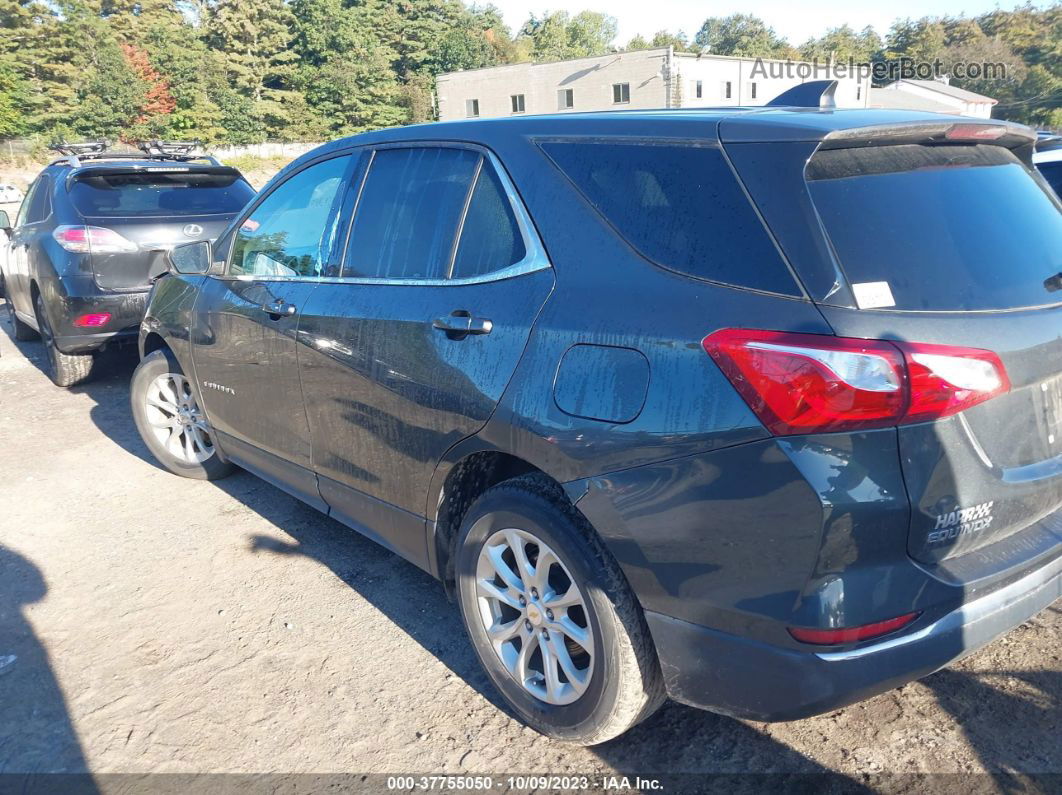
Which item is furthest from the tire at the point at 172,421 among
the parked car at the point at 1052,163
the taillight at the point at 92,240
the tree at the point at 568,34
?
the tree at the point at 568,34

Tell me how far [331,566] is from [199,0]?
77.8 meters

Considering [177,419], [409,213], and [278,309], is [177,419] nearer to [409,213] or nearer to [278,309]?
[278,309]

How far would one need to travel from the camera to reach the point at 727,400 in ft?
6.34

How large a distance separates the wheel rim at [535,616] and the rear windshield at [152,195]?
523 cm

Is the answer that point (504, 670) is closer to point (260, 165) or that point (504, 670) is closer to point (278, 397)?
point (278, 397)

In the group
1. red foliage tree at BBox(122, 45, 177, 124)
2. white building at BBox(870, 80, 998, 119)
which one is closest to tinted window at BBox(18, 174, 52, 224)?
white building at BBox(870, 80, 998, 119)

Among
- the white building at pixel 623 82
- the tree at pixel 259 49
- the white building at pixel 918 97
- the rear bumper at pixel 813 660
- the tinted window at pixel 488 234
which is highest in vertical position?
the tree at pixel 259 49

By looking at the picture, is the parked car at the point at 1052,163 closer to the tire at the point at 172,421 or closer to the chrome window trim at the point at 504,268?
the chrome window trim at the point at 504,268

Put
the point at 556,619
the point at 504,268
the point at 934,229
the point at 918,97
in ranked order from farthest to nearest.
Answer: the point at 918,97 → the point at 504,268 → the point at 556,619 → the point at 934,229

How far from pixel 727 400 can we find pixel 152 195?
6.19m

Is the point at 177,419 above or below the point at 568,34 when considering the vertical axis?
below

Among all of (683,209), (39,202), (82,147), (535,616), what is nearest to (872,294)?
(683,209)

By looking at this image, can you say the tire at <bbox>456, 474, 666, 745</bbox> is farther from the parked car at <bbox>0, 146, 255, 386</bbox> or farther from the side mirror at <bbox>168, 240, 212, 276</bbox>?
→ the parked car at <bbox>0, 146, 255, 386</bbox>

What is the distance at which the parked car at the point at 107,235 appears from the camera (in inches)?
250
